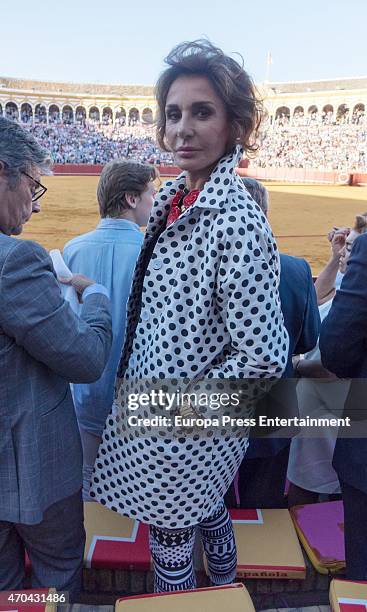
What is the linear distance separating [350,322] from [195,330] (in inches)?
17.5

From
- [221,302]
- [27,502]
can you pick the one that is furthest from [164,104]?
[27,502]

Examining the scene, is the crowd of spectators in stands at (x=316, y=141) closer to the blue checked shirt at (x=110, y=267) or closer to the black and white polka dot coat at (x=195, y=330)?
the blue checked shirt at (x=110, y=267)

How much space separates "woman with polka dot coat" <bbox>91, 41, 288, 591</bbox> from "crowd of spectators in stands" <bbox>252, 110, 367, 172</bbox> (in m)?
30.9

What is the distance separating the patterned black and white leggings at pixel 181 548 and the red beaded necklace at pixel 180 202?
0.85 m

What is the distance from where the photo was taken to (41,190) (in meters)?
1.35

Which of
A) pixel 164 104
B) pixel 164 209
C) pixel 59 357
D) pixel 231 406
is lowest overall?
pixel 231 406

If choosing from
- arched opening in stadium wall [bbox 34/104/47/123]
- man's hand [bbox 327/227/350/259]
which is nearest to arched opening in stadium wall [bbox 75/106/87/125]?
arched opening in stadium wall [bbox 34/104/47/123]

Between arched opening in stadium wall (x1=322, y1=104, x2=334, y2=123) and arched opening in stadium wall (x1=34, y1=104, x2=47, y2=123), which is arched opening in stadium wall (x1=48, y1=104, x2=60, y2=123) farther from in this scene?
arched opening in stadium wall (x1=322, y1=104, x2=334, y2=123)

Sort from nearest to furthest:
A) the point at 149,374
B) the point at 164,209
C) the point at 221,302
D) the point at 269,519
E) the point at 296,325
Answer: the point at 221,302 → the point at 149,374 → the point at 164,209 → the point at 296,325 → the point at 269,519

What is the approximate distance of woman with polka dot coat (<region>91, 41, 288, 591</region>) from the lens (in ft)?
3.86

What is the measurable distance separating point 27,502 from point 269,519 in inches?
45.5

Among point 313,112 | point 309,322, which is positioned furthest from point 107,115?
point 309,322

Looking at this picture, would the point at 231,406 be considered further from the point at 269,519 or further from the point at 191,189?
the point at 269,519

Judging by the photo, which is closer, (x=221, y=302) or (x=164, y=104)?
(x=221, y=302)
